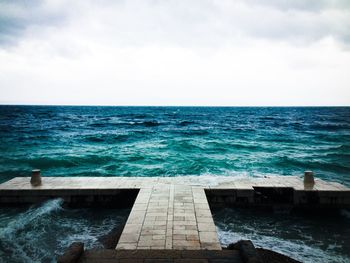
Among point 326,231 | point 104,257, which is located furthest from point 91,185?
point 326,231

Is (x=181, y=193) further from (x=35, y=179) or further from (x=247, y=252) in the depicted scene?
(x=35, y=179)

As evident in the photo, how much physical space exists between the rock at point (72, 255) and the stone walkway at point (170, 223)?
30.8 inches

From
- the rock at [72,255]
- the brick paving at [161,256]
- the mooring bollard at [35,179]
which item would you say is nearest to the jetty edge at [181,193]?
the mooring bollard at [35,179]

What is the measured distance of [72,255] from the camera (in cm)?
425

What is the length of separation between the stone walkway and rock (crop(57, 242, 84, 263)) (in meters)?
0.78

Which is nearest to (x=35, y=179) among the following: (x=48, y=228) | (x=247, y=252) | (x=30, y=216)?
(x=30, y=216)

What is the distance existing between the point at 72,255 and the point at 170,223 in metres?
2.39

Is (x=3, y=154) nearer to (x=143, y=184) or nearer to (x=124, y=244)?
(x=143, y=184)

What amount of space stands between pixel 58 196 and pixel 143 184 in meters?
2.84

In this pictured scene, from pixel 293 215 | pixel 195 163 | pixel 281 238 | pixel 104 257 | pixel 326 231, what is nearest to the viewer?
pixel 104 257

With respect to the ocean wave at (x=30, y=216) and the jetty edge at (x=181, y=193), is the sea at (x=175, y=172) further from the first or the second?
the jetty edge at (x=181, y=193)

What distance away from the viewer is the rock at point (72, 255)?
411 centimetres

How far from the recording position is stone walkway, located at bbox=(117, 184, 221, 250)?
204 inches

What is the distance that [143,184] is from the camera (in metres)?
9.21
